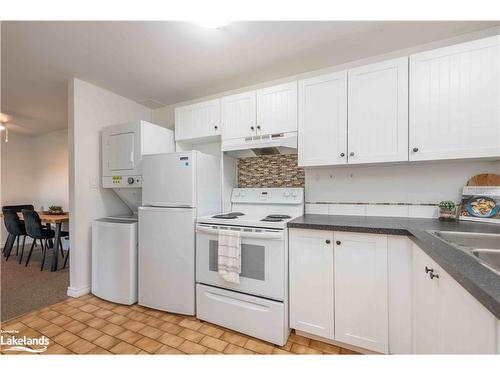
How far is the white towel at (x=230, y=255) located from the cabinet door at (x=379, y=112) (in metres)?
1.12

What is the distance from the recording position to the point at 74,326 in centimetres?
186

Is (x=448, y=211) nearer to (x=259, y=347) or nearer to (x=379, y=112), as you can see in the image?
(x=379, y=112)

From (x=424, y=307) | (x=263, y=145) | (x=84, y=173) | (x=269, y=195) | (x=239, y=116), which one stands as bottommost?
(x=424, y=307)

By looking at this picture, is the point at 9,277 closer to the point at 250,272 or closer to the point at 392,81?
the point at 250,272

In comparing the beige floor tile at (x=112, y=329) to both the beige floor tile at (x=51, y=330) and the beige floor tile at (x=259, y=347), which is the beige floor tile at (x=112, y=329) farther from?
the beige floor tile at (x=259, y=347)

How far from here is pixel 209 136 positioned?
2.42 metres

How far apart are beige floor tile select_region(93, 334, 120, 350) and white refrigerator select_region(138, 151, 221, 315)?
0.43m

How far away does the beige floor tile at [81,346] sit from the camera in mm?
1565

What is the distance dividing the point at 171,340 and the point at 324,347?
3.69ft

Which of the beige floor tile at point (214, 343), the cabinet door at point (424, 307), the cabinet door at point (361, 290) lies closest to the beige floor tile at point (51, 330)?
the beige floor tile at point (214, 343)

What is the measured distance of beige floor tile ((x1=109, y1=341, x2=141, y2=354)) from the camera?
1.56 meters

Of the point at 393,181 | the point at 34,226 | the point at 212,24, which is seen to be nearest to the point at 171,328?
the point at 393,181
